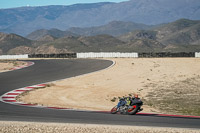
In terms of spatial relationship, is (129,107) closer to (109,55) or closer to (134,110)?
(134,110)

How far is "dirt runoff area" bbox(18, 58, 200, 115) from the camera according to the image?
21.8 meters

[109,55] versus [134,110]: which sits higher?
[109,55]

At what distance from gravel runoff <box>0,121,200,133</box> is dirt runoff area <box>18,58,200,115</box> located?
5.36 metres

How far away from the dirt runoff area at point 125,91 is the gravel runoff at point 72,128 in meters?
5.36

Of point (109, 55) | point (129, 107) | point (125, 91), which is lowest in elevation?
point (125, 91)

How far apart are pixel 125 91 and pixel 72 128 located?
1329 centimetres

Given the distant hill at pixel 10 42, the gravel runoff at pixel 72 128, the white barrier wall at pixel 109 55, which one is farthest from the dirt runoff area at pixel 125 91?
the distant hill at pixel 10 42

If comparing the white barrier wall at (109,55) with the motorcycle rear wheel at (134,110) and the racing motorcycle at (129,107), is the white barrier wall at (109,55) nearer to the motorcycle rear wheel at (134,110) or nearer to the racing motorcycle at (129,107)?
the racing motorcycle at (129,107)

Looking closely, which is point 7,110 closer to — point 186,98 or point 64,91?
point 64,91

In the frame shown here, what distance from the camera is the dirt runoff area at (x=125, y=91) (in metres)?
21.8

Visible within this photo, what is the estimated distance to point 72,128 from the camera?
14.2 m

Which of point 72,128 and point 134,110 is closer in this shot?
point 72,128

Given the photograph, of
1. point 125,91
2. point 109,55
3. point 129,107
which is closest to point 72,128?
point 129,107

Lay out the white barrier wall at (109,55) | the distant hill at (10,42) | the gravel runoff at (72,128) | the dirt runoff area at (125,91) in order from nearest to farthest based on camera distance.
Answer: the gravel runoff at (72,128) < the dirt runoff area at (125,91) < the white barrier wall at (109,55) < the distant hill at (10,42)
